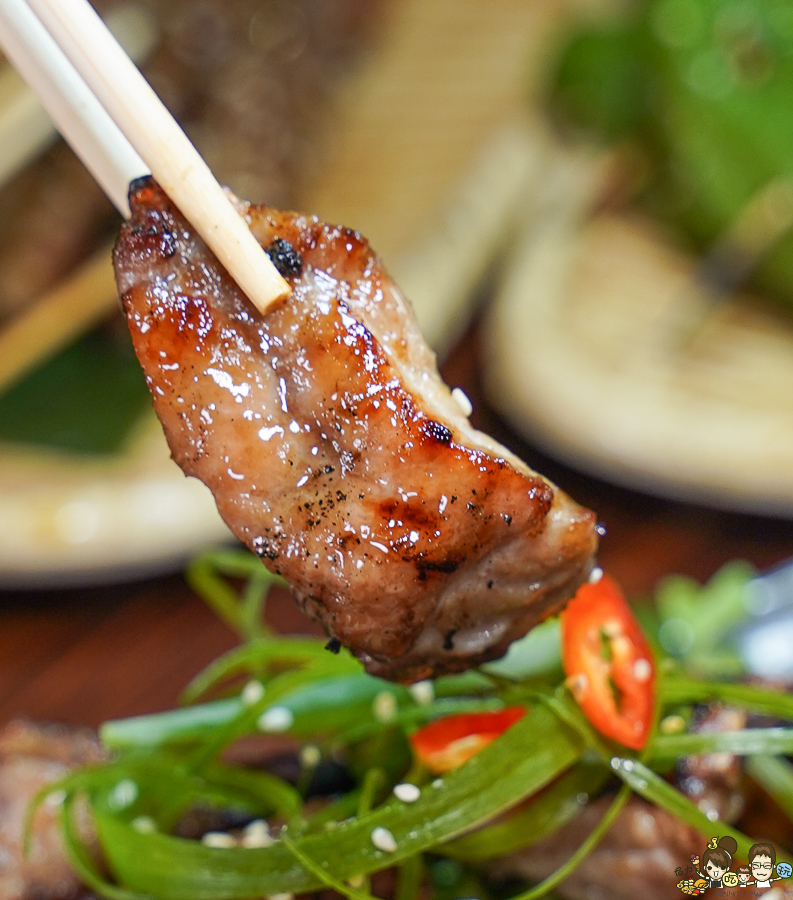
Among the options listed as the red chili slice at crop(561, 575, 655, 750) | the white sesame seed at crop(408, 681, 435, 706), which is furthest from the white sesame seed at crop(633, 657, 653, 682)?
the white sesame seed at crop(408, 681, 435, 706)

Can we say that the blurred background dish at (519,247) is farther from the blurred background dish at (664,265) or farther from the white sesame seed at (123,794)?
the white sesame seed at (123,794)

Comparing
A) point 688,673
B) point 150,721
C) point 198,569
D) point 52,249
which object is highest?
point 52,249

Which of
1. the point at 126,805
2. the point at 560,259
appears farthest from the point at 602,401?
the point at 126,805

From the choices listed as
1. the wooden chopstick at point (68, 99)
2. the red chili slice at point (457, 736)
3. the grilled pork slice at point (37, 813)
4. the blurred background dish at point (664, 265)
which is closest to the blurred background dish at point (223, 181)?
the blurred background dish at point (664, 265)

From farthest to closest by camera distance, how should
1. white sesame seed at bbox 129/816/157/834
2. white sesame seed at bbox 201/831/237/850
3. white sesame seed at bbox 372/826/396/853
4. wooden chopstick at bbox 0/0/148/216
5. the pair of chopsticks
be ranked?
white sesame seed at bbox 129/816/157/834
white sesame seed at bbox 201/831/237/850
white sesame seed at bbox 372/826/396/853
wooden chopstick at bbox 0/0/148/216
the pair of chopsticks

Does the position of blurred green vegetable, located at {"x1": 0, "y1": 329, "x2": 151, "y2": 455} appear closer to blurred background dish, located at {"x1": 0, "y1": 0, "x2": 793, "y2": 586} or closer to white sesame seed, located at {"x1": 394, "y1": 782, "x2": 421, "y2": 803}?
blurred background dish, located at {"x1": 0, "y1": 0, "x2": 793, "y2": 586}

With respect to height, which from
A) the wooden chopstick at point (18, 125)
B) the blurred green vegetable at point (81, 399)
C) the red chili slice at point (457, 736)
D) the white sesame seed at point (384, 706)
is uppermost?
the wooden chopstick at point (18, 125)

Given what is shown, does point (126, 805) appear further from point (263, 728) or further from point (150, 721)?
point (263, 728)
